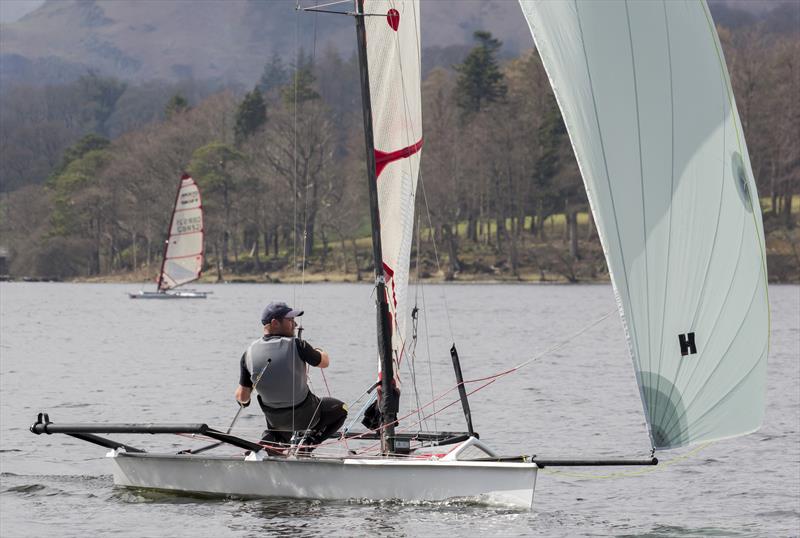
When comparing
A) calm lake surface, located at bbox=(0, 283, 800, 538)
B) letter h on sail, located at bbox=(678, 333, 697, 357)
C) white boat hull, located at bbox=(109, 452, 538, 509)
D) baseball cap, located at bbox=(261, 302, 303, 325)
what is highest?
baseball cap, located at bbox=(261, 302, 303, 325)

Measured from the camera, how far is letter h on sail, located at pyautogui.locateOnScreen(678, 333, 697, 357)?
11.3m

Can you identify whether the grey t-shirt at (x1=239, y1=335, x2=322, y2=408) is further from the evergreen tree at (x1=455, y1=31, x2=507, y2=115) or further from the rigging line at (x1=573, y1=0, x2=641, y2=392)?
the evergreen tree at (x1=455, y1=31, x2=507, y2=115)

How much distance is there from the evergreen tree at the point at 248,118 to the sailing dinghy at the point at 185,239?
44564mm

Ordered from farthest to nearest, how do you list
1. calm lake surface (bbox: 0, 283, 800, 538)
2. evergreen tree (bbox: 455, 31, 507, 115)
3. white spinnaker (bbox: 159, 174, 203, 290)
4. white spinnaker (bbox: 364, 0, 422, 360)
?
evergreen tree (bbox: 455, 31, 507, 115) → white spinnaker (bbox: 159, 174, 203, 290) → white spinnaker (bbox: 364, 0, 422, 360) → calm lake surface (bbox: 0, 283, 800, 538)

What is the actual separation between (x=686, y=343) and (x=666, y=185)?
1.40 metres

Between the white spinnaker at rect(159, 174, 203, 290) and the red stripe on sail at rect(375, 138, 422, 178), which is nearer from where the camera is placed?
the red stripe on sail at rect(375, 138, 422, 178)

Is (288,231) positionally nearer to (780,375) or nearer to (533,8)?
(780,375)

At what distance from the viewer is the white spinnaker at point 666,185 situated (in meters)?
11.2

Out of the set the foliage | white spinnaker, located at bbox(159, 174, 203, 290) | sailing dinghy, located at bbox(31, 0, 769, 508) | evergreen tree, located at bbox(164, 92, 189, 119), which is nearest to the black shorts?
sailing dinghy, located at bbox(31, 0, 769, 508)

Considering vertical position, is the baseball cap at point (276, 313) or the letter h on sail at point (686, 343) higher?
the baseball cap at point (276, 313)

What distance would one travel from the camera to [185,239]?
73.4 meters

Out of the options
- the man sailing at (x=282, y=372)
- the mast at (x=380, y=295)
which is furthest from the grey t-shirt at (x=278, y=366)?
the mast at (x=380, y=295)

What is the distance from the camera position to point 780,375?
32344mm

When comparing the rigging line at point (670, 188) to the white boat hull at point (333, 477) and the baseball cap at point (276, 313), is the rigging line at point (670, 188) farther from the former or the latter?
the baseball cap at point (276, 313)
